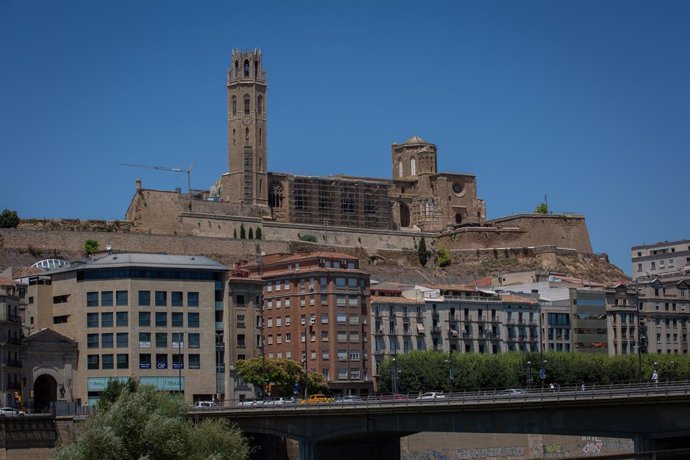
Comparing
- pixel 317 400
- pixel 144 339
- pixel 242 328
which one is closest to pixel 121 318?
pixel 144 339

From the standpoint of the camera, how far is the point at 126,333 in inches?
4611

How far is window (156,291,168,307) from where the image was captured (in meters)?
119

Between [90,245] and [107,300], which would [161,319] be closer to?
[107,300]

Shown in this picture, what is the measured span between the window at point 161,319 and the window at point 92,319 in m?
4.49

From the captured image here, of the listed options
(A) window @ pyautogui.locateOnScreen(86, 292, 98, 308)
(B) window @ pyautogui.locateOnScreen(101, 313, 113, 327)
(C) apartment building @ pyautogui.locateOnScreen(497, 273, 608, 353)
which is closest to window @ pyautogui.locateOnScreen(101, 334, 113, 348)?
(B) window @ pyautogui.locateOnScreen(101, 313, 113, 327)

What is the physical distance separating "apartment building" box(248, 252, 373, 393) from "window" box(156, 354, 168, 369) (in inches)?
768

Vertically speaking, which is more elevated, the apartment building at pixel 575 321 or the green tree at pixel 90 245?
the green tree at pixel 90 245

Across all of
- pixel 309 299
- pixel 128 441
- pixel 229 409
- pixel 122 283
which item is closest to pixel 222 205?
pixel 309 299

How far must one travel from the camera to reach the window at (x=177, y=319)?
120 meters

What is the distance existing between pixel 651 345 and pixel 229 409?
7277 cm

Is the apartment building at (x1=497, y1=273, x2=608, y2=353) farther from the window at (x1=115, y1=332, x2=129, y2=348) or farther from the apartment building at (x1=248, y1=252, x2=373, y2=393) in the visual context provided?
the window at (x1=115, y1=332, x2=129, y2=348)

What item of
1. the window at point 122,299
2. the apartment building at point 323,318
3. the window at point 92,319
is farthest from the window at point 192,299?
the apartment building at point 323,318

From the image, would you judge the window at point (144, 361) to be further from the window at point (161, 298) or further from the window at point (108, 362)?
the window at point (161, 298)

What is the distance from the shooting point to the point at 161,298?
119438 mm
